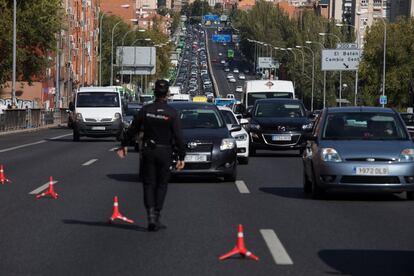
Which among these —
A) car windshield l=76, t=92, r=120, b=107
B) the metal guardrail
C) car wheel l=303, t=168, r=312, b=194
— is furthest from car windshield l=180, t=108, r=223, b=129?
the metal guardrail

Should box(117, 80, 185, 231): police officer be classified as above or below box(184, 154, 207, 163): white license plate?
above

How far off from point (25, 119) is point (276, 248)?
5368cm

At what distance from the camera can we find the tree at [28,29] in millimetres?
70000

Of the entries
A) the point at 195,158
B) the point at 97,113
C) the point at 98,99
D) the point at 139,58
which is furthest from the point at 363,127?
the point at 139,58

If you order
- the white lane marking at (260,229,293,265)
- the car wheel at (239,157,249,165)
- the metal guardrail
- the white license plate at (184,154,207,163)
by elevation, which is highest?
the white license plate at (184,154,207,163)

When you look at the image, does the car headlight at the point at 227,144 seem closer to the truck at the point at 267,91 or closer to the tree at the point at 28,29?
the truck at the point at 267,91

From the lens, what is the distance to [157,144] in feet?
44.4

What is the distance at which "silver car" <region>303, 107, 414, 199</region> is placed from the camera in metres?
17.7

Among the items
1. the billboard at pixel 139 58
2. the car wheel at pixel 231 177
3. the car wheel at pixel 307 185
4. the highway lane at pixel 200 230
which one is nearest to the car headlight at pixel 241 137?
the highway lane at pixel 200 230

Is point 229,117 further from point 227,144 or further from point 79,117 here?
point 79,117

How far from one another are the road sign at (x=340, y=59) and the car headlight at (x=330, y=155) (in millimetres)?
72672

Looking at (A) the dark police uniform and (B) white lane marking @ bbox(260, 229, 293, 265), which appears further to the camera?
(A) the dark police uniform

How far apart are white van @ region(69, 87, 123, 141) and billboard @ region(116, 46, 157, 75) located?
7550 centimetres

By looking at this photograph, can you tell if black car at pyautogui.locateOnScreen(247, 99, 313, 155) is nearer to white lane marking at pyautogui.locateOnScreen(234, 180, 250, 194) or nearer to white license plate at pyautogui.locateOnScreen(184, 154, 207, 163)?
white lane marking at pyautogui.locateOnScreen(234, 180, 250, 194)
